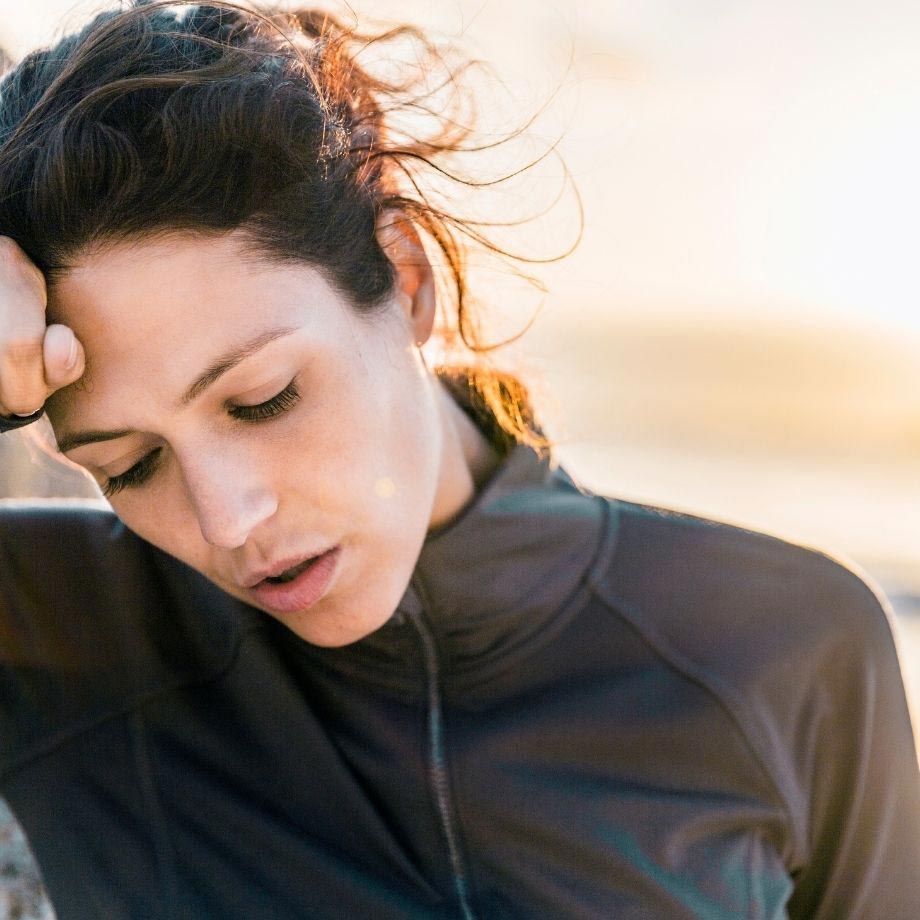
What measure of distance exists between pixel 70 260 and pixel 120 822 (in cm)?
104

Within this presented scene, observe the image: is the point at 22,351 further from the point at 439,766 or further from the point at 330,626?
the point at 439,766

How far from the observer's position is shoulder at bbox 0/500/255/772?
83.4 inches

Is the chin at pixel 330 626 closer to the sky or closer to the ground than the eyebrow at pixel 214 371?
closer to the ground

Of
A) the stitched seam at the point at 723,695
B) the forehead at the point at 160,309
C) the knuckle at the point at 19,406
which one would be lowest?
the stitched seam at the point at 723,695

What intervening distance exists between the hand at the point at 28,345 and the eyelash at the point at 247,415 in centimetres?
19

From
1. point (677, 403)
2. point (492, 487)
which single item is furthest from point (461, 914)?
point (677, 403)

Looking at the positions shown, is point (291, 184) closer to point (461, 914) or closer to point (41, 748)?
point (41, 748)

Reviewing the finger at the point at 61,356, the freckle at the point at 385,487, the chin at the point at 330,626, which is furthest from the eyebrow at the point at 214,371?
the chin at the point at 330,626

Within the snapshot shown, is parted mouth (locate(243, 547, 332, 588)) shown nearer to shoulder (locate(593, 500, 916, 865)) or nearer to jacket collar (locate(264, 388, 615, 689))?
jacket collar (locate(264, 388, 615, 689))

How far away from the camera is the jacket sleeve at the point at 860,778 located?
6.84 feet

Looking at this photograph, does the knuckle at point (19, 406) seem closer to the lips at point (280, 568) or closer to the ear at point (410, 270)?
the lips at point (280, 568)

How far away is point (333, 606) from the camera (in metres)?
1.93

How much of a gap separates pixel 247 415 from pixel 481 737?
2.62 feet

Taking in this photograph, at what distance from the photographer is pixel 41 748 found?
209 centimetres
